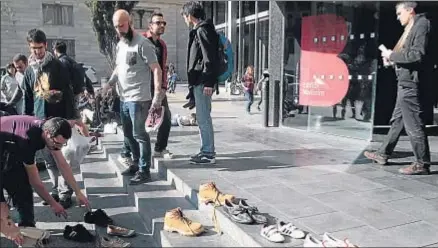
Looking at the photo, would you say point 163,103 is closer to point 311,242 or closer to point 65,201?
point 65,201

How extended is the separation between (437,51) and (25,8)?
29.7m

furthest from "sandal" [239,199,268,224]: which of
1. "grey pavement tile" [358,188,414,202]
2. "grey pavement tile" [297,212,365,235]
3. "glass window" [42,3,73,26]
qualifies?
"glass window" [42,3,73,26]

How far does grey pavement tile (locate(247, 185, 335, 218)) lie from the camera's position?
3430mm

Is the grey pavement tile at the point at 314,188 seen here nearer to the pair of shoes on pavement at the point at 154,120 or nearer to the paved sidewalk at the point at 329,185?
the paved sidewalk at the point at 329,185

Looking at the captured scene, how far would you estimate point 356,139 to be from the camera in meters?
6.98

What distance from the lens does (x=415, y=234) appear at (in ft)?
9.90

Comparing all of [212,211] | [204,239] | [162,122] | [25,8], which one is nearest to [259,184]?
[212,211]

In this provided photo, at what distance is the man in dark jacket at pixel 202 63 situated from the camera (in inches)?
181

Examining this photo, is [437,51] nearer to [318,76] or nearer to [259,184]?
[318,76]

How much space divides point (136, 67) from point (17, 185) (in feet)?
5.46

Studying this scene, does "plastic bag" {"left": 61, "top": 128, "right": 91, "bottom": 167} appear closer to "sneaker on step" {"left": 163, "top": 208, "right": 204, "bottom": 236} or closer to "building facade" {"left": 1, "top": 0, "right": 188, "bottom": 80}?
"sneaker on step" {"left": 163, "top": 208, "right": 204, "bottom": 236}

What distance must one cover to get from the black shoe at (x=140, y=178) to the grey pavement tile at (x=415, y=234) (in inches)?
97.5

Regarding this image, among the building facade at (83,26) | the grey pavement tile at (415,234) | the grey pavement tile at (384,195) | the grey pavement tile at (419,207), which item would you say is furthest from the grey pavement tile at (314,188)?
the building facade at (83,26)

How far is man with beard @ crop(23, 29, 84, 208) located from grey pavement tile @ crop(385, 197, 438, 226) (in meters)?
3.02
